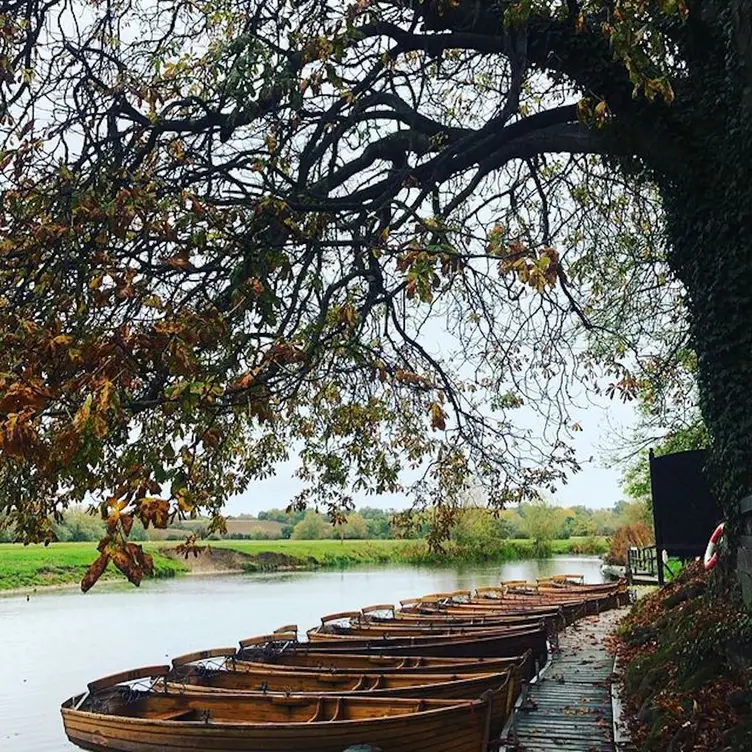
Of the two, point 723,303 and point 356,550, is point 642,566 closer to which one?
point 723,303

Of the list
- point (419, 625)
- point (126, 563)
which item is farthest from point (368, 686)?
point (126, 563)

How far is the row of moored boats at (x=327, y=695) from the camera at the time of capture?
7.28 metres

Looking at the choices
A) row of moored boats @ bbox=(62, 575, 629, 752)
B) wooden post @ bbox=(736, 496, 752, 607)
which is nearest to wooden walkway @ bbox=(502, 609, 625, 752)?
row of moored boats @ bbox=(62, 575, 629, 752)

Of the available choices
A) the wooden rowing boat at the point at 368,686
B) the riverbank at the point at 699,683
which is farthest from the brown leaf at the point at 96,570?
the wooden rowing boat at the point at 368,686

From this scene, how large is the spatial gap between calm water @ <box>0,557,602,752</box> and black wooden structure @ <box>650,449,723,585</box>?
10.1m

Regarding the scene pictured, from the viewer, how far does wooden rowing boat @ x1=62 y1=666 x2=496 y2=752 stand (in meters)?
7.13

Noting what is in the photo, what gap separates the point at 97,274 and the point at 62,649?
766 inches

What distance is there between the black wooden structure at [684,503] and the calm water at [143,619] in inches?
399

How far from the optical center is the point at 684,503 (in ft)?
33.8

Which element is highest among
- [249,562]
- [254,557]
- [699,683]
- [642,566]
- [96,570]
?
[96,570]

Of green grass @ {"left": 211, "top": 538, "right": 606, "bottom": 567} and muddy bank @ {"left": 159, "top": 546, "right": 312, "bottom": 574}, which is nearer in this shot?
muddy bank @ {"left": 159, "top": 546, "right": 312, "bottom": 574}

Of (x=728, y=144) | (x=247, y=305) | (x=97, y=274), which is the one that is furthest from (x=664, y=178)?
(x=97, y=274)

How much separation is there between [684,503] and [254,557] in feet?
117

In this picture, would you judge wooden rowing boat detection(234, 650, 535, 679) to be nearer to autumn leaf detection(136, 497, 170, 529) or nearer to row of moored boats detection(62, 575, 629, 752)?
row of moored boats detection(62, 575, 629, 752)
